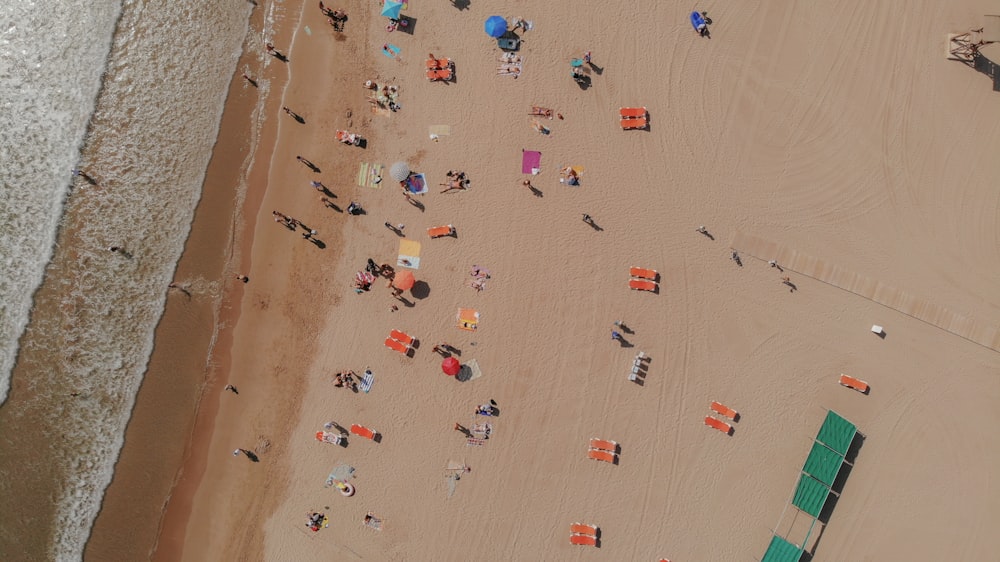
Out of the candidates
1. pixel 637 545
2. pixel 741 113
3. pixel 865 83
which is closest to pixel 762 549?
pixel 637 545

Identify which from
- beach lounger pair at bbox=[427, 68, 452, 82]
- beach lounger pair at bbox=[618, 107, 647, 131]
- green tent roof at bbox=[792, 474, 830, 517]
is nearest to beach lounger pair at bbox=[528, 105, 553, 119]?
beach lounger pair at bbox=[618, 107, 647, 131]

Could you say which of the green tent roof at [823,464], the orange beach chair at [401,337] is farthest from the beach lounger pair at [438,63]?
the green tent roof at [823,464]

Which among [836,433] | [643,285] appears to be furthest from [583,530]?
[836,433]

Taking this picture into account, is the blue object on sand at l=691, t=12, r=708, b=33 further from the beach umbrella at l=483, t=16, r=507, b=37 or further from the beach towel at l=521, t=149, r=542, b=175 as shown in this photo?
the beach towel at l=521, t=149, r=542, b=175

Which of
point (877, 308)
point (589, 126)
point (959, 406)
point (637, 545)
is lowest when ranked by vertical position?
point (637, 545)

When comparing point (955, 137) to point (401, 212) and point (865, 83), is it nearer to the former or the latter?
point (865, 83)

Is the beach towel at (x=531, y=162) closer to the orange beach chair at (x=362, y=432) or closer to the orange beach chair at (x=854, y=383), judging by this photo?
the orange beach chair at (x=362, y=432)
